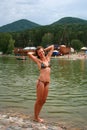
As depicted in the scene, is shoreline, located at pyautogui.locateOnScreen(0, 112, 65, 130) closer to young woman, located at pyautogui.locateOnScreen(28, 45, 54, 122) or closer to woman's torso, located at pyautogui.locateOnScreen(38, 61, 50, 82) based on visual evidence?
young woman, located at pyautogui.locateOnScreen(28, 45, 54, 122)

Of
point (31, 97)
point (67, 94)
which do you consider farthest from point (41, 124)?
point (67, 94)

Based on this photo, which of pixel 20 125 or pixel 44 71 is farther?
pixel 44 71

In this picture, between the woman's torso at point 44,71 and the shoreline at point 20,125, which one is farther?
the woman's torso at point 44,71

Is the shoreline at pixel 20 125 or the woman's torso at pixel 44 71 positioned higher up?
the woman's torso at pixel 44 71

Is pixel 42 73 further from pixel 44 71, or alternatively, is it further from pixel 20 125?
pixel 20 125

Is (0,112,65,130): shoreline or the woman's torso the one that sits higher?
the woman's torso

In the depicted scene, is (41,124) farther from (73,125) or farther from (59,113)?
(59,113)

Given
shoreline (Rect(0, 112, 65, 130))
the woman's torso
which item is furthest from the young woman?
shoreline (Rect(0, 112, 65, 130))

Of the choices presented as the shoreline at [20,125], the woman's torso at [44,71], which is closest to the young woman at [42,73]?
the woman's torso at [44,71]

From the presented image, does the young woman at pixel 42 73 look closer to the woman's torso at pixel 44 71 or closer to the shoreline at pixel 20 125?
the woman's torso at pixel 44 71

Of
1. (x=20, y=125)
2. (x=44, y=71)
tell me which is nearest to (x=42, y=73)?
(x=44, y=71)

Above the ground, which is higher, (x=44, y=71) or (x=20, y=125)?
(x=44, y=71)

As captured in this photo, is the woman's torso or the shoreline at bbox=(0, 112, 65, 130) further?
the woman's torso

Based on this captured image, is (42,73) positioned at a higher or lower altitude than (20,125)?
higher
